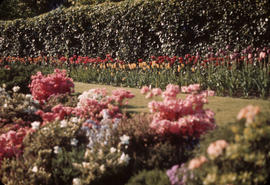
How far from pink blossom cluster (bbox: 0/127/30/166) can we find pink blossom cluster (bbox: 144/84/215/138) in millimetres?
2242

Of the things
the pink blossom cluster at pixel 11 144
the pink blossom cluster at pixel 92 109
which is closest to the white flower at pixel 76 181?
the pink blossom cluster at pixel 11 144

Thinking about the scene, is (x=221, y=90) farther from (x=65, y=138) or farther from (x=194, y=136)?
(x=65, y=138)

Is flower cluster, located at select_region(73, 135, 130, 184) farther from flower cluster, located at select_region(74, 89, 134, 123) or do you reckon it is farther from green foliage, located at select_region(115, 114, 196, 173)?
flower cluster, located at select_region(74, 89, 134, 123)

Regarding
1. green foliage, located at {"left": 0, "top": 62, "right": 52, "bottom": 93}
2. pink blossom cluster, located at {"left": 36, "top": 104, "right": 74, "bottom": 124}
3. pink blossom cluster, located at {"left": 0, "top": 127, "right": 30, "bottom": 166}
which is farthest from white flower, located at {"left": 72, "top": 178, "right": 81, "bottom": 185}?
green foliage, located at {"left": 0, "top": 62, "right": 52, "bottom": 93}

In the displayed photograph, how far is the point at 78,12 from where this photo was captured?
12797 mm

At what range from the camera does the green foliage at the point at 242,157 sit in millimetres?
2826

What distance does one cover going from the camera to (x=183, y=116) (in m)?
4.25

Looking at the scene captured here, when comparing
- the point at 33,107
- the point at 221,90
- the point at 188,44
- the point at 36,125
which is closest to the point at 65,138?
the point at 36,125

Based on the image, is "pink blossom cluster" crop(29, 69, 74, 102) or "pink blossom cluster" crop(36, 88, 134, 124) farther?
"pink blossom cluster" crop(29, 69, 74, 102)

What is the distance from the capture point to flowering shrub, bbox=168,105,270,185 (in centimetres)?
279

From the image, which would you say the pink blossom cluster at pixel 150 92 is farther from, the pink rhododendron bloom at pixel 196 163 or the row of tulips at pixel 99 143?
the pink rhododendron bloom at pixel 196 163

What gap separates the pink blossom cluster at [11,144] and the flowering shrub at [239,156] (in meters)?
2.97

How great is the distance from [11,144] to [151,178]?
262 cm

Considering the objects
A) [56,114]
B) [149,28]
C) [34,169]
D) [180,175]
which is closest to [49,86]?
[56,114]
